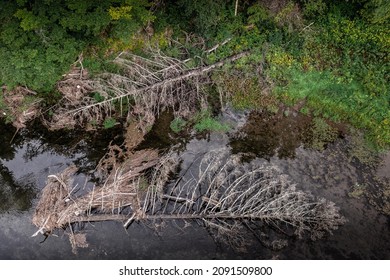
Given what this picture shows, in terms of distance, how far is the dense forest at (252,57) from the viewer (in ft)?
39.0

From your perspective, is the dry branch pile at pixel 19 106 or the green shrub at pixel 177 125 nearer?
the dry branch pile at pixel 19 106

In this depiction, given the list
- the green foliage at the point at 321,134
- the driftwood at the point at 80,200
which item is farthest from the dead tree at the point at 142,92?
the green foliage at the point at 321,134

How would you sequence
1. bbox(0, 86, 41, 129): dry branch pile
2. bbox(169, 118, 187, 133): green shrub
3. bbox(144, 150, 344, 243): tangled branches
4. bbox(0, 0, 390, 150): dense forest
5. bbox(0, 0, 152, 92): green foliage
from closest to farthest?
1. bbox(144, 150, 344, 243): tangled branches
2. bbox(0, 0, 152, 92): green foliage
3. bbox(0, 0, 390, 150): dense forest
4. bbox(0, 86, 41, 129): dry branch pile
5. bbox(169, 118, 187, 133): green shrub

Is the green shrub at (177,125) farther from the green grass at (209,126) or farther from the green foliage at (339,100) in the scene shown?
the green foliage at (339,100)

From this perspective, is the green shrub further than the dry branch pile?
Yes

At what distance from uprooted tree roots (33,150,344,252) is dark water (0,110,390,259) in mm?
360

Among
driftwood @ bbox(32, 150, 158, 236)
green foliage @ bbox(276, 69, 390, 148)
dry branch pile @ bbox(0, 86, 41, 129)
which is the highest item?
green foliage @ bbox(276, 69, 390, 148)

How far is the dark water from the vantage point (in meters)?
10.3

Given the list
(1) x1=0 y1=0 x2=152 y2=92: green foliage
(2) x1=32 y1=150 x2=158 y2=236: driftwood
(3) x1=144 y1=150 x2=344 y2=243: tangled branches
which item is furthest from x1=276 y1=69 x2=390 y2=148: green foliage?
(2) x1=32 y1=150 x2=158 y2=236: driftwood

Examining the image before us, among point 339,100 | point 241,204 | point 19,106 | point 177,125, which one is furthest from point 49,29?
point 339,100

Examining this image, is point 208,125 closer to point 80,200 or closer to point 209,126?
point 209,126

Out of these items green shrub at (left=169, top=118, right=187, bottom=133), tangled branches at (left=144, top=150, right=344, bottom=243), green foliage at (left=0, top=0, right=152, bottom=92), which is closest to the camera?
tangled branches at (left=144, top=150, right=344, bottom=243)

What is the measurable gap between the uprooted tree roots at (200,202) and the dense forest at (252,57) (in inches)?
84.9

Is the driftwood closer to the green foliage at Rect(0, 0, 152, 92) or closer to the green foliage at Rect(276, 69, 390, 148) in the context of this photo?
the green foliage at Rect(0, 0, 152, 92)
